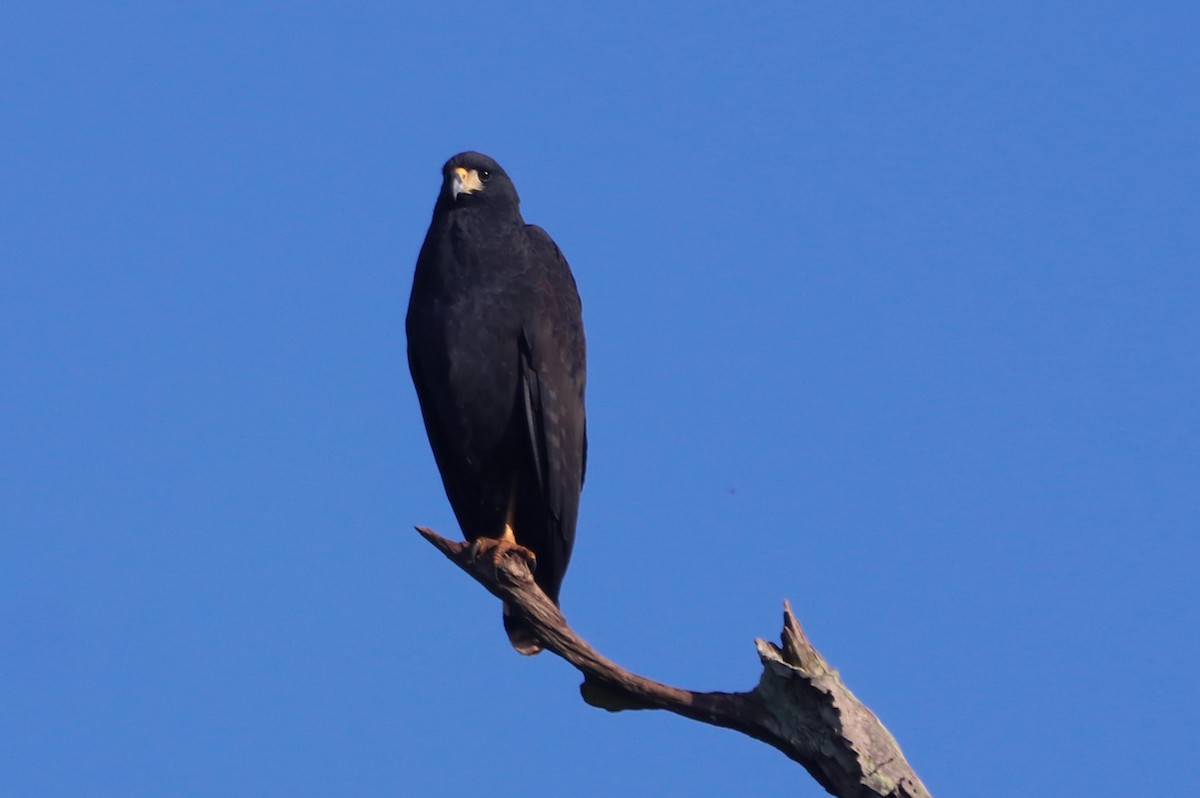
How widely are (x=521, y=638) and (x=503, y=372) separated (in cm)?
116

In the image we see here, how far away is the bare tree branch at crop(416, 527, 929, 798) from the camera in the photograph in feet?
15.1

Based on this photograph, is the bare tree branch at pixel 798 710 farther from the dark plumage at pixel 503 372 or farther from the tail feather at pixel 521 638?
the dark plumage at pixel 503 372

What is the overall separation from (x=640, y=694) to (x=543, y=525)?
1.55 m

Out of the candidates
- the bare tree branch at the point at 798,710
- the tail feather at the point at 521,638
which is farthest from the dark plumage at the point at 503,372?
the bare tree branch at the point at 798,710

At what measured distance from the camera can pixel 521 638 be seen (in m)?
5.89

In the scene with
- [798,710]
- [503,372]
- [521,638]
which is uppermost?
[503,372]

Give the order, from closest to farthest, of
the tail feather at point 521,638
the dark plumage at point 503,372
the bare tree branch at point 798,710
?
1. the bare tree branch at point 798,710
2. the tail feather at point 521,638
3. the dark plumage at point 503,372

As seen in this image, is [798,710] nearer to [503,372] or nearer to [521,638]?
[521,638]

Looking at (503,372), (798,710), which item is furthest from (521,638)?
(798,710)

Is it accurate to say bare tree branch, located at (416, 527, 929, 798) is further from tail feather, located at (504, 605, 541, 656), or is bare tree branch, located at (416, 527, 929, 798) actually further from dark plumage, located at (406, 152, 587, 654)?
dark plumage, located at (406, 152, 587, 654)

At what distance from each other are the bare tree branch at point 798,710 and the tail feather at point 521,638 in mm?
525

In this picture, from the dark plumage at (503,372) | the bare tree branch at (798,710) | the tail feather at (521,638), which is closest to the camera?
the bare tree branch at (798,710)

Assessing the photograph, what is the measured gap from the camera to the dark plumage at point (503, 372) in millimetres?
6359

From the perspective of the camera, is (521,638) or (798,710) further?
Result: (521,638)
